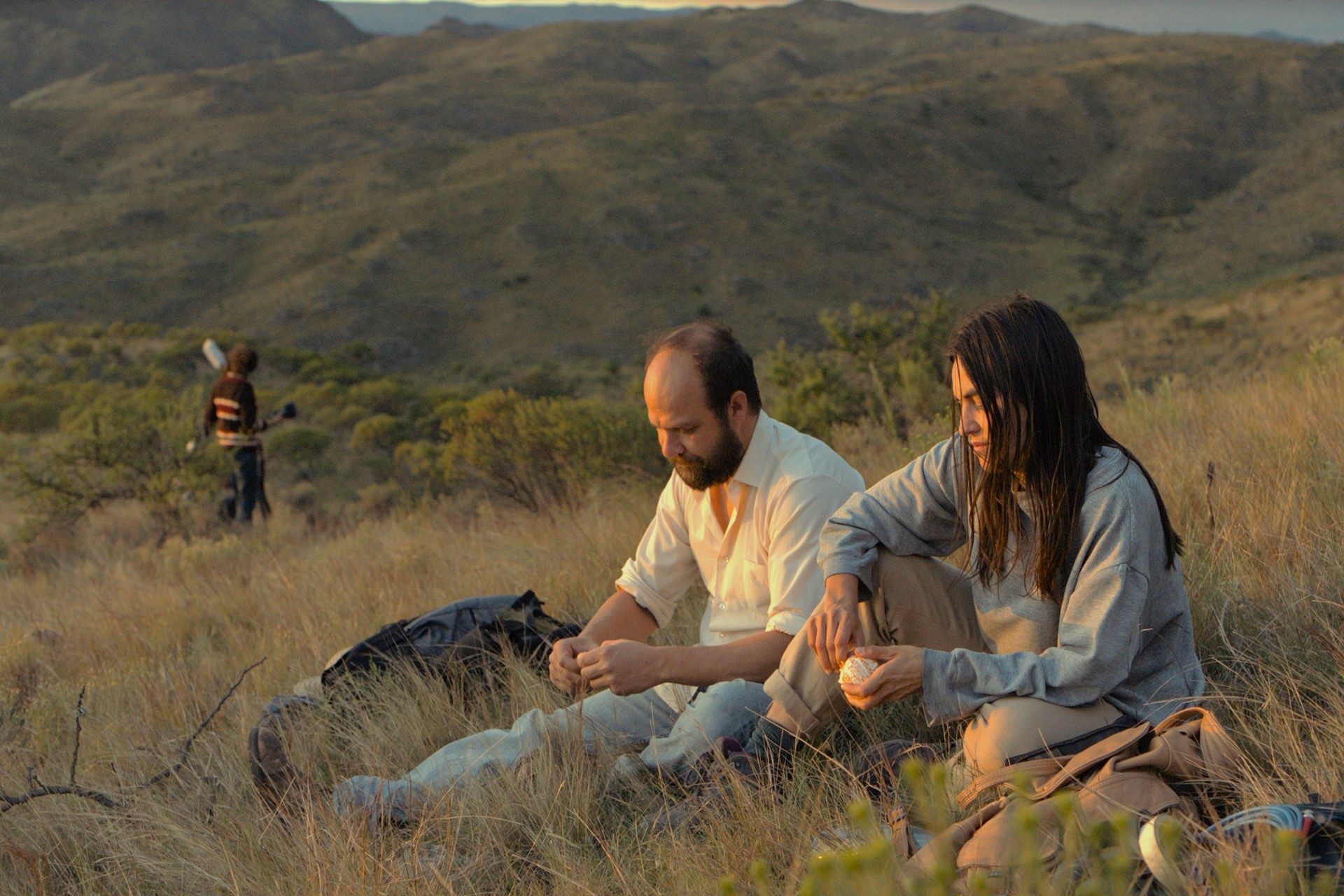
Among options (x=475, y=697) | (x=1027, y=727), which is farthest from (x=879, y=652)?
(x=475, y=697)

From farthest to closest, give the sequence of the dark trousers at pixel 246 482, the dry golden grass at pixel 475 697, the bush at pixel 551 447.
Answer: the dark trousers at pixel 246 482, the bush at pixel 551 447, the dry golden grass at pixel 475 697

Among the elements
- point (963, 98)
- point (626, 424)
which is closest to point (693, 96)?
point (963, 98)

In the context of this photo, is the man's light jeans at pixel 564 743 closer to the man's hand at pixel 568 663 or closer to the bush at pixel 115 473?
the man's hand at pixel 568 663

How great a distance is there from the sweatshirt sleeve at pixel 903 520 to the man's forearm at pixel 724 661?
37 cm

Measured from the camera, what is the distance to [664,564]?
3.45 meters

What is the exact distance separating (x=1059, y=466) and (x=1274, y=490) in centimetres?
194

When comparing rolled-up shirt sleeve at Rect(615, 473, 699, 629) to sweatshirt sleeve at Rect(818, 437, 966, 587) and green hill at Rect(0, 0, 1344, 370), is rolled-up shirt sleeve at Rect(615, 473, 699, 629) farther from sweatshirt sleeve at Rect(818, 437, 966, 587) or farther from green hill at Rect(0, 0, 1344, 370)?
green hill at Rect(0, 0, 1344, 370)

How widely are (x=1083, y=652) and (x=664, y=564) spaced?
1.55 metres

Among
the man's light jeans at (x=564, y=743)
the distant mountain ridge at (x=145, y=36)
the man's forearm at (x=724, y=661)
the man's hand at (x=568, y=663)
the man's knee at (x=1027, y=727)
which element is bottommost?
the man's light jeans at (x=564, y=743)

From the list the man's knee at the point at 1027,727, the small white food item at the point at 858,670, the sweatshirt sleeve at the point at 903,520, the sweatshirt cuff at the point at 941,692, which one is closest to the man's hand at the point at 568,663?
the sweatshirt sleeve at the point at 903,520

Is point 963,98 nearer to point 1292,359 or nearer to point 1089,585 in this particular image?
point 1292,359

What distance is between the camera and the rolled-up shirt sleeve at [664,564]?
344 centimetres

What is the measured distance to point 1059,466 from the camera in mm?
2291

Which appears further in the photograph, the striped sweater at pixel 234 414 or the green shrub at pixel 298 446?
the green shrub at pixel 298 446
